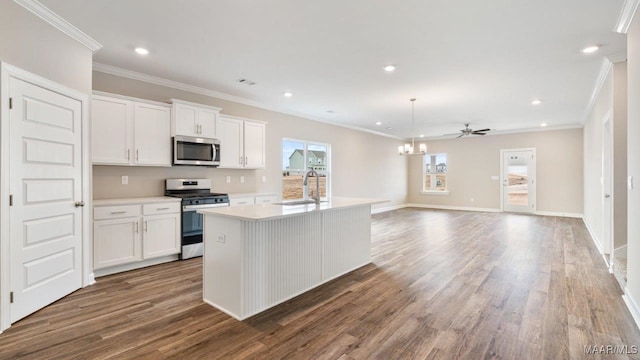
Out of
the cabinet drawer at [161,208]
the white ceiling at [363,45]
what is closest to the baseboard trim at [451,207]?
the white ceiling at [363,45]

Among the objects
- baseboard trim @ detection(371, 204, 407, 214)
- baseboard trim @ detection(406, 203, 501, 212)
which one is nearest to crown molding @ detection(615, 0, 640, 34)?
baseboard trim @ detection(371, 204, 407, 214)

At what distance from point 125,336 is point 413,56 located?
153 inches

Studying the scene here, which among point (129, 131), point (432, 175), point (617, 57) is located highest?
point (617, 57)

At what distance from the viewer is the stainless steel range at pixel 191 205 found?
428cm

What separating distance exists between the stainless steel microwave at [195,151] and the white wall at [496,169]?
8.35m

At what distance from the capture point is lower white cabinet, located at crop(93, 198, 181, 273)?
355 cm

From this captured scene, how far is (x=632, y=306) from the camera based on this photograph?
2.58 meters

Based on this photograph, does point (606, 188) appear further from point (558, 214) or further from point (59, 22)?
point (59, 22)

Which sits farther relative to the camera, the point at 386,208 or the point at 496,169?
the point at 386,208

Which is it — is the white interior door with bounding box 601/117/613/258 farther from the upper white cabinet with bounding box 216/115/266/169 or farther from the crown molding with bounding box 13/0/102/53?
the crown molding with bounding box 13/0/102/53

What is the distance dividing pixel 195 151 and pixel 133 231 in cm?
142

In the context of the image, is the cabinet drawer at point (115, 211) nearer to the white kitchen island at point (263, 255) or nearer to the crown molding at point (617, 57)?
the white kitchen island at point (263, 255)

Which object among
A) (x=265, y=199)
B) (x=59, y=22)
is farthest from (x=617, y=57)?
(x=59, y=22)

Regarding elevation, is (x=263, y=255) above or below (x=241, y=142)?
below
